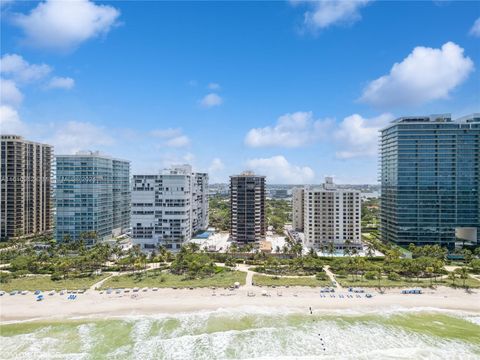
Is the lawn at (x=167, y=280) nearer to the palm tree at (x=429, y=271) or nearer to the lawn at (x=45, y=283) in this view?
the lawn at (x=45, y=283)

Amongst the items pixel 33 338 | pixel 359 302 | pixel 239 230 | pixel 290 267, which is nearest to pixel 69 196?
pixel 239 230

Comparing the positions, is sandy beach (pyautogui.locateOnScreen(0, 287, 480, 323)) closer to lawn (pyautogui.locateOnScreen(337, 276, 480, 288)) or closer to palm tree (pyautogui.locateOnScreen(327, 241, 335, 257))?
lawn (pyautogui.locateOnScreen(337, 276, 480, 288))

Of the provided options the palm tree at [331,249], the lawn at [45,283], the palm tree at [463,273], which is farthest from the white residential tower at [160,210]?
the palm tree at [463,273]

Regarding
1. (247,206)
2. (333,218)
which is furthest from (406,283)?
(247,206)

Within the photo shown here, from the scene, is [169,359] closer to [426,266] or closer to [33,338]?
[33,338]

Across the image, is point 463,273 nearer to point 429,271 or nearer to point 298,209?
point 429,271

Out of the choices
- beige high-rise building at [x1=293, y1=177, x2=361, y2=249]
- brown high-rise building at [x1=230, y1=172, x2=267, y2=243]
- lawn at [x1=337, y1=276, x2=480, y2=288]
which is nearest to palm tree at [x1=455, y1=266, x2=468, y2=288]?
lawn at [x1=337, y1=276, x2=480, y2=288]
